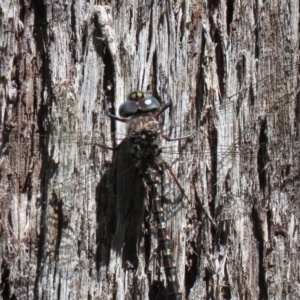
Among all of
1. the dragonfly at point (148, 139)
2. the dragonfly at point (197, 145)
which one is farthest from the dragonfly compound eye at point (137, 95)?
the dragonfly at point (197, 145)

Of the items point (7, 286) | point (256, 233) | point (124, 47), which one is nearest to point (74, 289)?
point (7, 286)

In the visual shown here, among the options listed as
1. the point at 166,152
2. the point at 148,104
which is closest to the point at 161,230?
the point at 166,152

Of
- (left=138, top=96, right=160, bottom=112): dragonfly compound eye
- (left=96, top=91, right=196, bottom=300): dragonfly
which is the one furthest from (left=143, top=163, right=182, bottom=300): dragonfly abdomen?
(left=138, top=96, right=160, bottom=112): dragonfly compound eye

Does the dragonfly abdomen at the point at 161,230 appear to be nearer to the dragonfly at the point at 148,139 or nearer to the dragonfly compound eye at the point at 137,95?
the dragonfly at the point at 148,139

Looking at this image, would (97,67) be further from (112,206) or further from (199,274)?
(199,274)

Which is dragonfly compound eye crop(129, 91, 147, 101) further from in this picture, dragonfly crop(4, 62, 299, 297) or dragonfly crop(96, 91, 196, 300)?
dragonfly crop(4, 62, 299, 297)

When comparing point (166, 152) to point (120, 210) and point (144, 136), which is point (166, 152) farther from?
point (120, 210)

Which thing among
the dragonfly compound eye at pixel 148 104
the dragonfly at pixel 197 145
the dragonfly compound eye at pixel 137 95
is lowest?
the dragonfly at pixel 197 145
